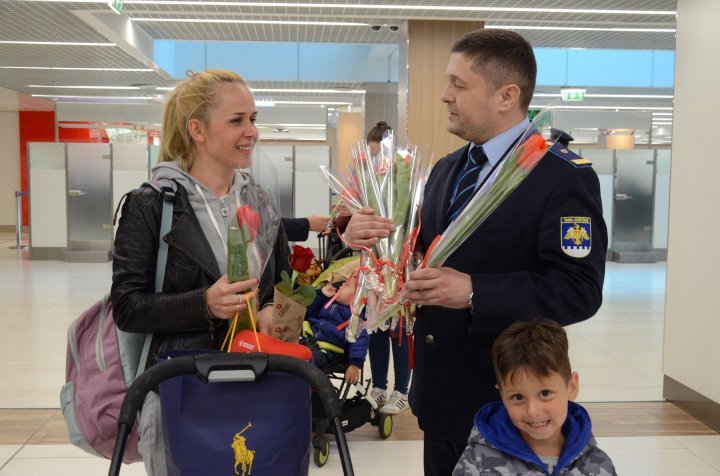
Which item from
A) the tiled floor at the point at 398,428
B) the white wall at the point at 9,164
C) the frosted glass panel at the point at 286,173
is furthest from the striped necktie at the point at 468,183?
the white wall at the point at 9,164

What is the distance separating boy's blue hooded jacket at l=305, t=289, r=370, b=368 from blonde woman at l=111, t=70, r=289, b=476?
1.82m

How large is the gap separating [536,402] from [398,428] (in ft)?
9.55

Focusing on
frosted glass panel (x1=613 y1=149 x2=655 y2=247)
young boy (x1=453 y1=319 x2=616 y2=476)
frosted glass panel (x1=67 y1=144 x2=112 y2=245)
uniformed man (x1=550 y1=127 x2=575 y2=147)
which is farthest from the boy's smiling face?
frosted glass panel (x1=613 y1=149 x2=655 y2=247)

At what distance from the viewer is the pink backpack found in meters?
1.88

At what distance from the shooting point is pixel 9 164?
20.7 metres

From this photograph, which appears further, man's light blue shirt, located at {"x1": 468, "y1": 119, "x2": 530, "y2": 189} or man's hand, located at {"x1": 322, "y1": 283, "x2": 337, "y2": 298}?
man's hand, located at {"x1": 322, "y1": 283, "x2": 337, "y2": 298}

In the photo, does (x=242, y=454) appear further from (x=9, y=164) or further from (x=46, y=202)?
(x=9, y=164)

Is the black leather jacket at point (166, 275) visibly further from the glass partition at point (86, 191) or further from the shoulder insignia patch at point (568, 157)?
the glass partition at point (86, 191)

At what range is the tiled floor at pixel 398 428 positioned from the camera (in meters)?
3.81

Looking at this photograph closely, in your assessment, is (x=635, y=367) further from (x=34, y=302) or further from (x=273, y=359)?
(x=34, y=302)

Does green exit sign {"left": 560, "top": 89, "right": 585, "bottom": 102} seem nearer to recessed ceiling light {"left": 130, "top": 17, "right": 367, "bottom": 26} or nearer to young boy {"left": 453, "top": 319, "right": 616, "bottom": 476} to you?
recessed ceiling light {"left": 130, "top": 17, "right": 367, "bottom": 26}

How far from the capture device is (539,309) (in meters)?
1.64

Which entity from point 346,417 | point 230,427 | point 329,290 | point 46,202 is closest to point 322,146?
point 46,202

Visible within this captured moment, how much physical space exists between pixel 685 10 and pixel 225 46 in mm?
10224
